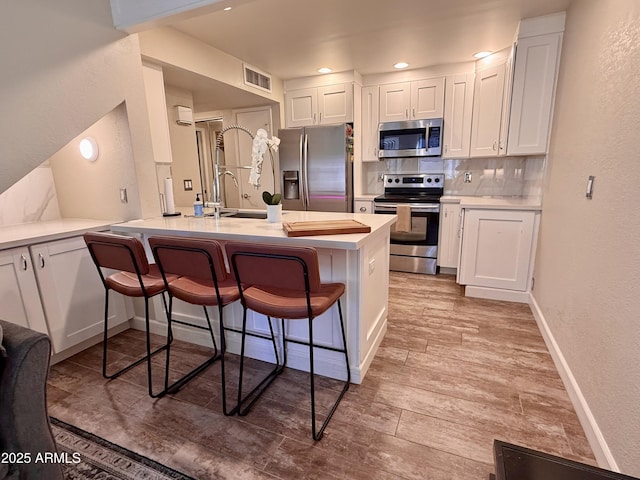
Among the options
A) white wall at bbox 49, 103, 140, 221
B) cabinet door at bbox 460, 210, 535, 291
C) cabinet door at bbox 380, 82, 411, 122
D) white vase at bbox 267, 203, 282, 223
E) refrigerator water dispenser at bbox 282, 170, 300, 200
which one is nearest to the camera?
white vase at bbox 267, 203, 282, 223

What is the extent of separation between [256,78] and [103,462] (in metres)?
3.63

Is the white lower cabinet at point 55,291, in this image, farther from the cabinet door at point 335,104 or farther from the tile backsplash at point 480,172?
the tile backsplash at point 480,172

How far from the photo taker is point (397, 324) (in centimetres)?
266

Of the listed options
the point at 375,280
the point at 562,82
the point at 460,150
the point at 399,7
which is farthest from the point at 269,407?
the point at 460,150

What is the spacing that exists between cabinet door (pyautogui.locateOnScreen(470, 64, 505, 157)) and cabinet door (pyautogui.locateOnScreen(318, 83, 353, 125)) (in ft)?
4.62

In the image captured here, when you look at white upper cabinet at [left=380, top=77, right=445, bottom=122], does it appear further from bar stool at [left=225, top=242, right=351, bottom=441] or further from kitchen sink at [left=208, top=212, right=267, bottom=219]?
bar stool at [left=225, top=242, right=351, bottom=441]

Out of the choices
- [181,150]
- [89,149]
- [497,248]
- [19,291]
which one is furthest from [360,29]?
[19,291]

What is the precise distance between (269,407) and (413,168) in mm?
3469

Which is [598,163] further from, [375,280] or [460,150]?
[460,150]

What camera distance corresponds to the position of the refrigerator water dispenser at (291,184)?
4.18 m

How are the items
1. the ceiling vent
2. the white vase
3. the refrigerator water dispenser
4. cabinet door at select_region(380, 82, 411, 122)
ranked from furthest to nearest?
the refrigerator water dispenser → cabinet door at select_region(380, 82, 411, 122) → the ceiling vent → the white vase

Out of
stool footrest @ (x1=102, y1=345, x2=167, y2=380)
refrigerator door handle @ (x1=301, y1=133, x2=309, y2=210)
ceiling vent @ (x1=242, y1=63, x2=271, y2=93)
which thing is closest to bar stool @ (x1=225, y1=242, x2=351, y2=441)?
stool footrest @ (x1=102, y1=345, x2=167, y2=380)

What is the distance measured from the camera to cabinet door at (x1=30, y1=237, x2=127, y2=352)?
81.1 inches

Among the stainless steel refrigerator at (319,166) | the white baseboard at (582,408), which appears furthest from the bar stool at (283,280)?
the stainless steel refrigerator at (319,166)
